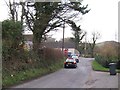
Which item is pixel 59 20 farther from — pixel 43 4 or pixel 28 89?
pixel 28 89

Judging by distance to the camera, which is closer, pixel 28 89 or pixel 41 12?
pixel 28 89

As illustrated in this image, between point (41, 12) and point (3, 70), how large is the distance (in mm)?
15247

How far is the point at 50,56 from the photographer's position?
137 ft

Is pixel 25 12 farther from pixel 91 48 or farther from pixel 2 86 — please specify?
pixel 91 48

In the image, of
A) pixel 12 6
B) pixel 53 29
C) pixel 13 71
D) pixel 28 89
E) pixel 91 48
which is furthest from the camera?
pixel 91 48

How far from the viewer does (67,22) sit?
40812 mm

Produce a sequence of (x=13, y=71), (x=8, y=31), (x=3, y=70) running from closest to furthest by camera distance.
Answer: (x=3, y=70)
(x=13, y=71)
(x=8, y=31)

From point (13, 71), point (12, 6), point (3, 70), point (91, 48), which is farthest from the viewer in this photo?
point (91, 48)

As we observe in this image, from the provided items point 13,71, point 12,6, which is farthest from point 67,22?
point 13,71

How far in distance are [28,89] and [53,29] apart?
2294 cm

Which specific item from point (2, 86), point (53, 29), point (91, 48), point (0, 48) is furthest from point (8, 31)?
point (91, 48)

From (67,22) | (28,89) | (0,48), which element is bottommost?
(28,89)

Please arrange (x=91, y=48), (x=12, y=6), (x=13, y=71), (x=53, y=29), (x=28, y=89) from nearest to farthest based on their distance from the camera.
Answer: (x=28, y=89) → (x=13, y=71) → (x=12, y=6) → (x=53, y=29) → (x=91, y=48)

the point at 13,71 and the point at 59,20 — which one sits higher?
the point at 59,20
